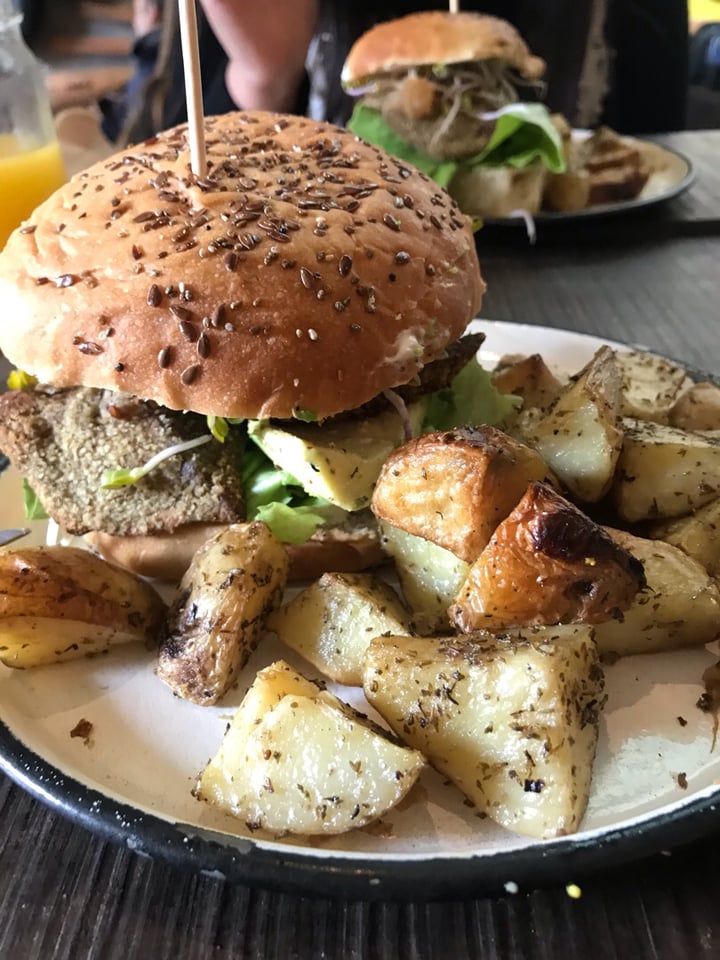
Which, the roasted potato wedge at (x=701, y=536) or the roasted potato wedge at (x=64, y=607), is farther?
the roasted potato wedge at (x=701, y=536)

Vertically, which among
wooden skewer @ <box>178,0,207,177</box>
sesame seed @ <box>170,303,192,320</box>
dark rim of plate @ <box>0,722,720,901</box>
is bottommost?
dark rim of plate @ <box>0,722,720,901</box>

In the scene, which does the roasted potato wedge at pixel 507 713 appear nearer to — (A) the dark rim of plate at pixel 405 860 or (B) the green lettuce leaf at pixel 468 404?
(A) the dark rim of plate at pixel 405 860

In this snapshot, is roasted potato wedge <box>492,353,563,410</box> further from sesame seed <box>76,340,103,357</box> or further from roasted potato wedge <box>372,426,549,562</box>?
sesame seed <box>76,340,103,357</box>

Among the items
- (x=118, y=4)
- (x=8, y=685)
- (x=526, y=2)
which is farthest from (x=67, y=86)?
(x=8, y=685)

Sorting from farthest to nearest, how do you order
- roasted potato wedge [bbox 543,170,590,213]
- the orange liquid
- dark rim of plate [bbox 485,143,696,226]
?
roasted potato wedge [bbox 543,170,590,213]
dark rim of plate [bbox 485,143,696,226]
the orange liquid

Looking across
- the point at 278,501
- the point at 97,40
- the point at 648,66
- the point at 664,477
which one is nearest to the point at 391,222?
A: the point at 278,501

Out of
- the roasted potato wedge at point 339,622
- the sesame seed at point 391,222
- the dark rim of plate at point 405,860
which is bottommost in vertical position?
the roasted potato wedge at point 339,622

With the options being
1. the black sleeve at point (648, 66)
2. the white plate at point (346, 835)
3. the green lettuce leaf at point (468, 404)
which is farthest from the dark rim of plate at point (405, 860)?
the black sleeve at point (648, 66)

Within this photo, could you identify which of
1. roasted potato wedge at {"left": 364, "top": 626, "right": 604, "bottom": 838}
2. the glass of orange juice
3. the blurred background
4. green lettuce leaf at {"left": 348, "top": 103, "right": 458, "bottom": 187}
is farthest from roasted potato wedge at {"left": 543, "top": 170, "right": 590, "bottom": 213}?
the blurred background
